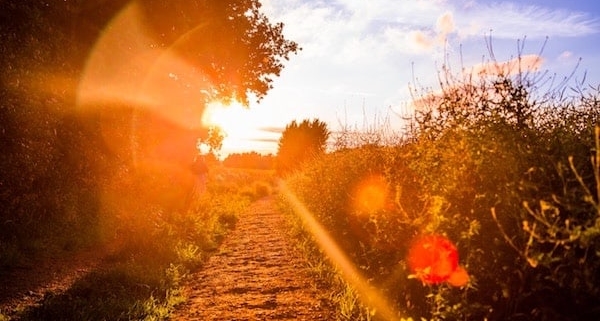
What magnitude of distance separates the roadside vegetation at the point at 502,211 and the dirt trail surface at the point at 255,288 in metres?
0.81

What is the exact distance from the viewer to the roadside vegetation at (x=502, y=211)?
3285mm

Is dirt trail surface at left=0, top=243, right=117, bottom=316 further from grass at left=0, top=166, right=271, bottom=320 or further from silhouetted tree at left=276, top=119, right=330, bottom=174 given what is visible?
silhouetted tree at left=276, top=119, right=330, bottom=174

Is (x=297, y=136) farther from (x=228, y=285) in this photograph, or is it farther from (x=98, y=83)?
(x=228, y=285)

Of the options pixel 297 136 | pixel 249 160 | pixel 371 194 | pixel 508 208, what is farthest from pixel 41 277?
pixel 249 160

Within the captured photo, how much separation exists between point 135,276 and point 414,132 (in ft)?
16.6

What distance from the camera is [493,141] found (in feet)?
13.5

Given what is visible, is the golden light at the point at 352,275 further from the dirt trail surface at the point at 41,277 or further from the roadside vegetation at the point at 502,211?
the dirt trail surface at the point at 41,277

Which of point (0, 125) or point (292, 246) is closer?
point (0, 125)

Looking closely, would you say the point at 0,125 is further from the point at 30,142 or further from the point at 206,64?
the point at 206,64

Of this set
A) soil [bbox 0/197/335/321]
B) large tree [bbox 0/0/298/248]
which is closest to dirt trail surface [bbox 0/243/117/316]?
soil [bbox 0/197/335/321]

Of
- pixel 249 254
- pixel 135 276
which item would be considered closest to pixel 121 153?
pixel 249 254

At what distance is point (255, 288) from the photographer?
776 cm

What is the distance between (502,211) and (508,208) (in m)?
0.05

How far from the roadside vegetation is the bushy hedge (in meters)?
0.01
